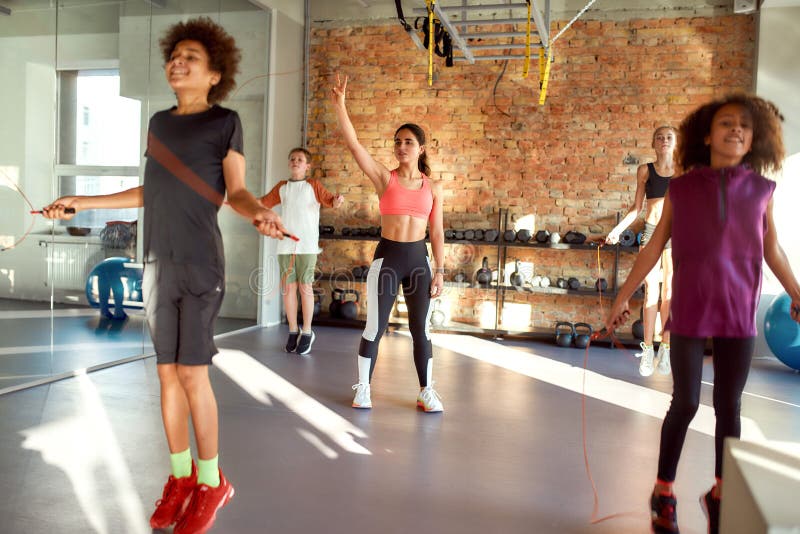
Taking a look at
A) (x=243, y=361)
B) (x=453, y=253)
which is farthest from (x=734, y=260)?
(x=453, y=253)

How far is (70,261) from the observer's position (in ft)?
14.8

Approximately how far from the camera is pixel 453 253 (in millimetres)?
7395

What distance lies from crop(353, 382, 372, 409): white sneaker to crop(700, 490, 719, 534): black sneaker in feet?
6.31

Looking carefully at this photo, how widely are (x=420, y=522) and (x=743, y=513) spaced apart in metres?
1.08

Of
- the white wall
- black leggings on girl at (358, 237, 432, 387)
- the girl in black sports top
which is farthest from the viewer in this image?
the girl in black sports top

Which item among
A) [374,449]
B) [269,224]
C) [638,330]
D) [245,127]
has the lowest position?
[374,449]

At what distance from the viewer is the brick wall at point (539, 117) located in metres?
6.80

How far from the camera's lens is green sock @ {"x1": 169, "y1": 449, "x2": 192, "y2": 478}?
225cm

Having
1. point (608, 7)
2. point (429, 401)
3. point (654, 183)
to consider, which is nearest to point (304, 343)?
point (429, 401)

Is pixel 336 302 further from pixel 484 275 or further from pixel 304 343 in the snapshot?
pixel 304 343

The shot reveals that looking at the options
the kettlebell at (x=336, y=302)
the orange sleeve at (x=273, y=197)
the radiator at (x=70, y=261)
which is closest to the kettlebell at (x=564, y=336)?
the kettlebell at (x=336, y=302)

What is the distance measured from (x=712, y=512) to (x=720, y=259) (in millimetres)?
852

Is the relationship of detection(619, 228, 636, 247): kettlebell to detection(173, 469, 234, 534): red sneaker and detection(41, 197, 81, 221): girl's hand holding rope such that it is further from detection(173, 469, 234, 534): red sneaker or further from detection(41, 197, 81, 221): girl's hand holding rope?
detection(41, 197, 81, 221): girl's hand holding rope

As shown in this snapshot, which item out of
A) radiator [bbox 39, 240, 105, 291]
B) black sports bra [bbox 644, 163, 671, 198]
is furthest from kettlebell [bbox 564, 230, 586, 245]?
radiator [bbox 39, 240, 105, 291]
